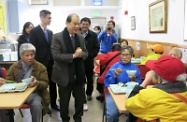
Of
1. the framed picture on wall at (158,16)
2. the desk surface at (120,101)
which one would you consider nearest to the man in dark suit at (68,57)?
the desk surface at (120,101)

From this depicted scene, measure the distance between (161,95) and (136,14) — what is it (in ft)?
13.6

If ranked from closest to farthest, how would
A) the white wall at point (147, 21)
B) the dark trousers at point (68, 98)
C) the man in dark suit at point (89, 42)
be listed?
the dark trousers at point (68, 98)
the white wall at point (147, 21)
the man in dark suit at point (89, 42)

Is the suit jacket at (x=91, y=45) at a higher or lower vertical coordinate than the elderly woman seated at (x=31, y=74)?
higher

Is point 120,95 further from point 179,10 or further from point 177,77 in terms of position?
point 179,10

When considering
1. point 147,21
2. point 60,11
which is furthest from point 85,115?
point 60,11

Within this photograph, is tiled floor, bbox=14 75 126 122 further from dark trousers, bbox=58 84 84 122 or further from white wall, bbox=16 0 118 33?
white wall, bbox=16 0 118 33

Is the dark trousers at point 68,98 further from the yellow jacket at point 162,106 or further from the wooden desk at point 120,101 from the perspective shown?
the yellow jacket at point 162,106

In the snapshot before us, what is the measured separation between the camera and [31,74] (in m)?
2.50

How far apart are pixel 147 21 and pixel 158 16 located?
2.22 feet

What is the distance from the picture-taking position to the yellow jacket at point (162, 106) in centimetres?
126

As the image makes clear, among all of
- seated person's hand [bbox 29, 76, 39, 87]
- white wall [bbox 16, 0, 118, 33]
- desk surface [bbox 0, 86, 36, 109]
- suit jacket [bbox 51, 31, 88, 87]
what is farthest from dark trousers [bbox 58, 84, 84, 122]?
white wall [bbox 16, 0, 118, 33]

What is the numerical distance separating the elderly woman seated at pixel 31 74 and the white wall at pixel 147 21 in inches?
75.7

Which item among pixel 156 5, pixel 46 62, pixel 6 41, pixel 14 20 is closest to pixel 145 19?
pixel 156 5

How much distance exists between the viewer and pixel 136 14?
513cm
